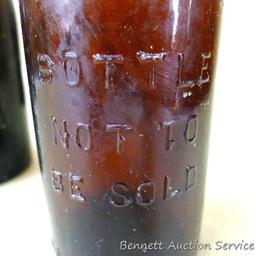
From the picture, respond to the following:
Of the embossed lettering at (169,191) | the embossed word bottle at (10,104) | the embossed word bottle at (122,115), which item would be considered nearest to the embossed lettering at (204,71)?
the embossed word bottle at (122,115)

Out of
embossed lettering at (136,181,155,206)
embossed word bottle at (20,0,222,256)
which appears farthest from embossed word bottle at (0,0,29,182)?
embossed lettering at (136,181,155,206)

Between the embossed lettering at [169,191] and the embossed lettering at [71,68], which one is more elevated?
the embossed lettering at [71,68]

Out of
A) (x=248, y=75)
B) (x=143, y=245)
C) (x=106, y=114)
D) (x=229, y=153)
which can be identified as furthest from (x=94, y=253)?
(x=248, y=75)

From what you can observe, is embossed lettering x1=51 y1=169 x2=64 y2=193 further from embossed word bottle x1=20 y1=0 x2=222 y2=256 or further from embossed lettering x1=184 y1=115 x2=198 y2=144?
embossed lettering x1=184 y1=115 x2=198 y2=144

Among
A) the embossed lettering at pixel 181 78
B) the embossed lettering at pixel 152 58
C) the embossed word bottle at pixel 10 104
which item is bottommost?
the embossed word bottle at pixel 10 104

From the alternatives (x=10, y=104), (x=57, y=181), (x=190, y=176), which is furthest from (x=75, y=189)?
(x=10, y=104)

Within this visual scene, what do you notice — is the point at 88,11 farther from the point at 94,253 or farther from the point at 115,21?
the point at 94,253

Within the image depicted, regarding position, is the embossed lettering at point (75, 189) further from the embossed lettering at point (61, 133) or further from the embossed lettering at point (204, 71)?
the embossed lettering at point (204, 71)
